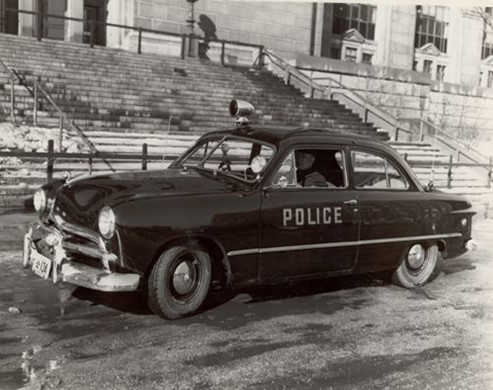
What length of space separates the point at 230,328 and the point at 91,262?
1.27m

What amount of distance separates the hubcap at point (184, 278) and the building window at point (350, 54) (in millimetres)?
33316

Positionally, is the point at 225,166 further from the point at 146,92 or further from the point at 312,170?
the point at 146,92

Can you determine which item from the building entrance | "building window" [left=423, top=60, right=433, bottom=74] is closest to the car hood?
the building entrance

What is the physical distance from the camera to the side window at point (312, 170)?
597 cm

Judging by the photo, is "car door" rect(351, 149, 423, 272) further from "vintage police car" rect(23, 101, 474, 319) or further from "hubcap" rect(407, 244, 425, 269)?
"hubcap" rect(407, 244, 425, 269)

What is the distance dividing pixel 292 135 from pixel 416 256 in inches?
85.0

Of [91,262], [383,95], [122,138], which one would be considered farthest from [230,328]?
[383,95]

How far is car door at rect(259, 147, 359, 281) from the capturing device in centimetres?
569

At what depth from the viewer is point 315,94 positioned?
25547mm

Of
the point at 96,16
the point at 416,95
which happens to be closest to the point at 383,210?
the point at 96,16

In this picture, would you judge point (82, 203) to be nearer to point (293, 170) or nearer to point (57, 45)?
point (293, 170)

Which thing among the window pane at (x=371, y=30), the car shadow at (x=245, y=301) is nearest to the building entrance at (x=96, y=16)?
the window pane at (x=371, y=30)

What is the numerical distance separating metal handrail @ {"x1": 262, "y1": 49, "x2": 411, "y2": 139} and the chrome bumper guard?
19555 mm

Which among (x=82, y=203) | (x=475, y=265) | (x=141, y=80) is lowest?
(x=475, y=265)
